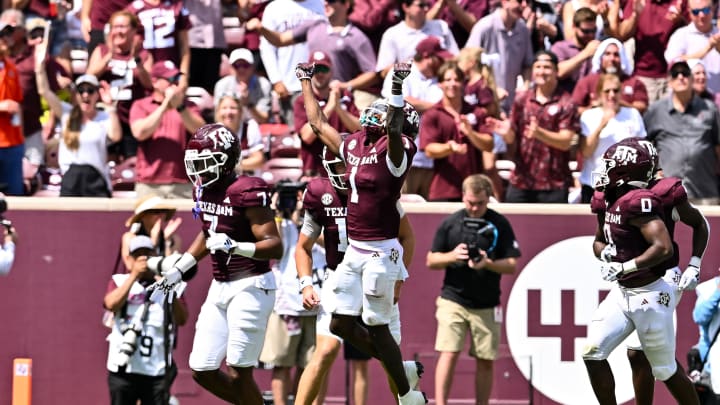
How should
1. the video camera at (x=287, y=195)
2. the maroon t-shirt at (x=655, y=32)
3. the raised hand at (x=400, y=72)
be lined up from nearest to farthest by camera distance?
1. the raised hand at (x=400, y=72)
2. the video camera at (x=287, y=195)
3. the maroon t-shirt at (x=655, y=32)

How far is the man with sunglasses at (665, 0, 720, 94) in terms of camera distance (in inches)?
598

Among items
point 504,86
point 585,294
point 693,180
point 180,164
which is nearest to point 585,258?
point 585,294

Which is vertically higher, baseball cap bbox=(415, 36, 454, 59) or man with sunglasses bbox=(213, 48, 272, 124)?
baseball cap bbox=(415, 36, 454, 59)

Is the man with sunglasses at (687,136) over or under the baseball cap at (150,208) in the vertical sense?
over

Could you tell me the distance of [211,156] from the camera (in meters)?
10.7

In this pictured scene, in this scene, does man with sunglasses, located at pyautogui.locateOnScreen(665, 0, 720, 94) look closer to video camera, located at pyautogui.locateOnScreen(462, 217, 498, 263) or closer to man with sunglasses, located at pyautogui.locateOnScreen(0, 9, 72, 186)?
video camera, located at pyautogui.locateOnScreen(462, 217, 498, 263)

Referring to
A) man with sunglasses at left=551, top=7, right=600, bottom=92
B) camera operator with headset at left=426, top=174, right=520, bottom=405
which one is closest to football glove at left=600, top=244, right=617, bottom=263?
camera operator with headset at left=426, top=174, right=520, bottom=405

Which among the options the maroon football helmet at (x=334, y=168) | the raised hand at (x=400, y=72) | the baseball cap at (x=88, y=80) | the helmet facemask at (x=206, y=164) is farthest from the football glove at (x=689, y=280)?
the baseball cap at (x=88, y=80)

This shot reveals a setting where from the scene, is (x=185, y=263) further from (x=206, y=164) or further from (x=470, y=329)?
(x=470, y=329)

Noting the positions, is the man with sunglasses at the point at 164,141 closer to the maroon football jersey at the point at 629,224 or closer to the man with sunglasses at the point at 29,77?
the man with sunglasses at the point at 29,77

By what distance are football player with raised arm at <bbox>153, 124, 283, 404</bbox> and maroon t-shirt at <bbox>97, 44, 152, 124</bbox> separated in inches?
165

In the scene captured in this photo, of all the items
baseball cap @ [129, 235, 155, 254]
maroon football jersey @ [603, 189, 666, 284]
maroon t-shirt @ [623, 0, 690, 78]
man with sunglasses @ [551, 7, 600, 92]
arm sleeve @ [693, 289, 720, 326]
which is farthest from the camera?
maroon t-shirt @ [623, 0, 690, 78]

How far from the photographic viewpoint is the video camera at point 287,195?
43.0ft

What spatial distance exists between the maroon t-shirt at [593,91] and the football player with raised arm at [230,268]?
4.91 meters
